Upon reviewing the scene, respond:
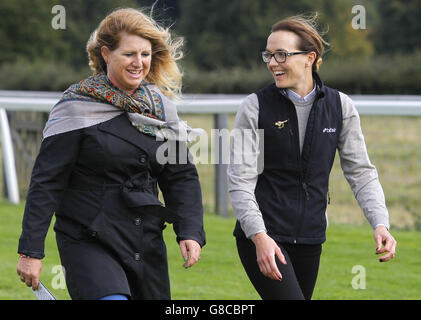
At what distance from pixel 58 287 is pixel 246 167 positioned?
2938 mm

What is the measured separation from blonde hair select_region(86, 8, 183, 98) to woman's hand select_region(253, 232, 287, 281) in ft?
3.16

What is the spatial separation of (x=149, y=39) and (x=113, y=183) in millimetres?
744

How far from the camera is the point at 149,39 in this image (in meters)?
4.34

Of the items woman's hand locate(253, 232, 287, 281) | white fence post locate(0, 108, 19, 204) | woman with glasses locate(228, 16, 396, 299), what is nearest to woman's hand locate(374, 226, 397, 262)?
woman with glasses locate(228, 16, 396, 299)

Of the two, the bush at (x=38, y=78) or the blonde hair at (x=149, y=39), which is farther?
the bush at (x=38, y=78)

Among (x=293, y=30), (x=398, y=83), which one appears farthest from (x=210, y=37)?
(x=293, y=30)

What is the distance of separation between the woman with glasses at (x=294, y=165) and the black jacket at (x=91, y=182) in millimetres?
433

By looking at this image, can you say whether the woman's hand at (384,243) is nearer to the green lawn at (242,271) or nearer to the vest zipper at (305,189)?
the vest zipper at (305,189)

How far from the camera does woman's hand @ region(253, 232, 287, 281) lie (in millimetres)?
4043

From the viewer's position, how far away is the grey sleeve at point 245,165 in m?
4.18

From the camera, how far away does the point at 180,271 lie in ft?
24.7

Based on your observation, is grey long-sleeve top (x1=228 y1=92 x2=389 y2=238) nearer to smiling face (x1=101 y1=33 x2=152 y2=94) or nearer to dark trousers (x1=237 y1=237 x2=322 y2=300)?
dark trousers (x1=237 y1=237 x2=322 y2=300)

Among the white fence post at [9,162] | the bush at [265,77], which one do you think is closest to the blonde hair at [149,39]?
the white fence post at [9,162]

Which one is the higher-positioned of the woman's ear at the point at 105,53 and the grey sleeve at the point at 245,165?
the woman's ear at the point at 105,53
